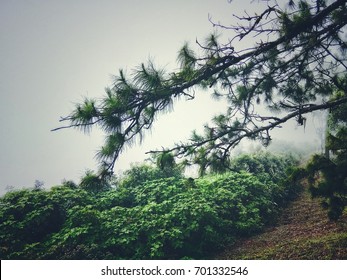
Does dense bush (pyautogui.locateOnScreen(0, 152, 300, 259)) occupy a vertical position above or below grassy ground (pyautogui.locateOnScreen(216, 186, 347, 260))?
above

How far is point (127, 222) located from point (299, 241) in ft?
11.8

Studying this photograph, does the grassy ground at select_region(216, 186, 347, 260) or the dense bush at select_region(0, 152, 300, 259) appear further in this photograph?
the dense bush at select_region(0, 152, 300, 259)

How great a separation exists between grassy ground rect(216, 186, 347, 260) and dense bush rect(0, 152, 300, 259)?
42 centimetres

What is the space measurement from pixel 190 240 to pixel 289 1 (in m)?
4.86

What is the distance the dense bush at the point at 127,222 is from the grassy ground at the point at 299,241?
42cm

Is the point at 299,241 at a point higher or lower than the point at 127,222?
lower

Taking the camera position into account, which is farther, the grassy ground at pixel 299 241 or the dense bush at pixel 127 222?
the dense bush at pixel 127 222

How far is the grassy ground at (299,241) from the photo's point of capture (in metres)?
4.18

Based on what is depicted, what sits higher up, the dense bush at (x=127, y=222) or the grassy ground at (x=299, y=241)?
the dense bush at (x=127, y=222)

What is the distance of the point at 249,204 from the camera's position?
698cm

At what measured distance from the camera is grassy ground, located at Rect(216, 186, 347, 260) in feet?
13.7

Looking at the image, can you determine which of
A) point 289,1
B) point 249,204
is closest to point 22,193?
point 249,204

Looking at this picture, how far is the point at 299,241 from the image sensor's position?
195 inches
